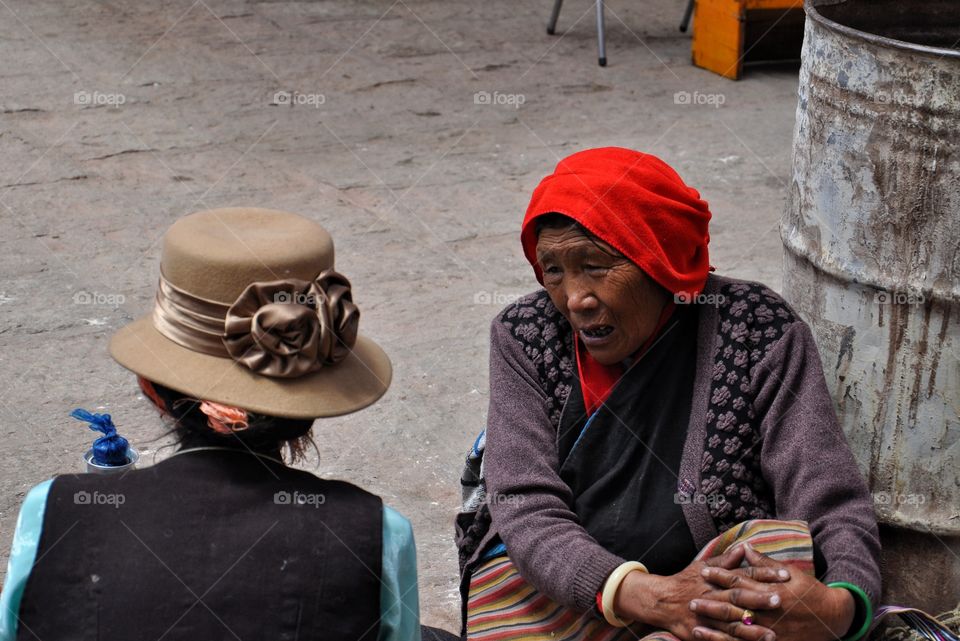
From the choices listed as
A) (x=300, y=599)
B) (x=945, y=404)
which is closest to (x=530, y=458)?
(x=300, y=599)

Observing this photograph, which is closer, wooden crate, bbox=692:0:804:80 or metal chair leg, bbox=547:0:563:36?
wooden crate, bbox=692:0:804:80

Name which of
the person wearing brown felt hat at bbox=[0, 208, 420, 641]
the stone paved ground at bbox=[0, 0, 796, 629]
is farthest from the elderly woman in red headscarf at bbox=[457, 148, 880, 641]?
the stone paved ground at bbox=[0, 0, 796, 629]

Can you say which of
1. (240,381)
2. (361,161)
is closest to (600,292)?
(240,381)

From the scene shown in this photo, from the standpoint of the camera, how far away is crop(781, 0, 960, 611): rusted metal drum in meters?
2.51

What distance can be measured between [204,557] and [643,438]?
1.01m

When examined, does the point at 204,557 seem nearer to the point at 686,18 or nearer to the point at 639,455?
the point at 639,455

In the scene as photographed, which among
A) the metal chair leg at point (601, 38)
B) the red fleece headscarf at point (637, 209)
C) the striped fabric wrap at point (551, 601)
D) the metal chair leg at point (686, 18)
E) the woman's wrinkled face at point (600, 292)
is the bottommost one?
the metal chair leg at point (686, 18)

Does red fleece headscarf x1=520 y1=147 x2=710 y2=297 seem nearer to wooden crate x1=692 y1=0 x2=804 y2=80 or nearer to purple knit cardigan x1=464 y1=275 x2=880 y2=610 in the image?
purple knit cardigan x1=464 y1=275 x2=880 y2=610

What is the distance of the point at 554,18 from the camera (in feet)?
27.7

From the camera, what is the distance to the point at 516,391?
8.27 ft

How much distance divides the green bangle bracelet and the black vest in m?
0.89

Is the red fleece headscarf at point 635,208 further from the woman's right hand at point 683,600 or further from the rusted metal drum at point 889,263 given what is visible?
the woman's right hand at point 683,600

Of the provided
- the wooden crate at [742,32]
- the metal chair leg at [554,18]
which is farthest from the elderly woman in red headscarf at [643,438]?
the metal chair leg at [554,18]

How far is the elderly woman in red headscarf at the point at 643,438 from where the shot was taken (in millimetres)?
2279
